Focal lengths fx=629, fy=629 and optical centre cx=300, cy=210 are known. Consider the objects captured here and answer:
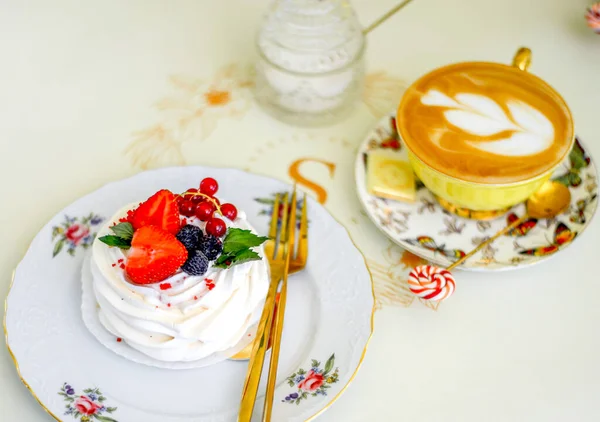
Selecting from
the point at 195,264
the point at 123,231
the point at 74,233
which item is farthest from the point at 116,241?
the point at 74,233

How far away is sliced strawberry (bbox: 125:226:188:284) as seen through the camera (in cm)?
91

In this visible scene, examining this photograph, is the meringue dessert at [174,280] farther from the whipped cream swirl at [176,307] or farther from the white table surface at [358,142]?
the white table surface at [358,142]

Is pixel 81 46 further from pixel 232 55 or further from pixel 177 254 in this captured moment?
pixel 177 254

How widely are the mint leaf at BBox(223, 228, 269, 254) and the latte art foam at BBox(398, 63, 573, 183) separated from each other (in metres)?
0.37

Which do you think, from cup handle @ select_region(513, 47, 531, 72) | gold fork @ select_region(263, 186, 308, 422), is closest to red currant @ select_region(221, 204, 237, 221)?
gold fork @ select_region(263, 186, 308, 422)

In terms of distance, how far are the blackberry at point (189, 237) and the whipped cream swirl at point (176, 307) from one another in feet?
0.14

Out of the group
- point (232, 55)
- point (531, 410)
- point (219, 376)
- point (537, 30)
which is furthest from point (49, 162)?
point (537, 30)

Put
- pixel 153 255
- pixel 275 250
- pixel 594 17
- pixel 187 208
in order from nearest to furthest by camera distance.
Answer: pixel 153 255 < pixel 187 208 < pixel 275 250 < pixel 594 17

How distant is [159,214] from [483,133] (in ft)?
2.08

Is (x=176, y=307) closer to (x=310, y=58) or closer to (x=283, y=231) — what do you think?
(x=283, y=231)

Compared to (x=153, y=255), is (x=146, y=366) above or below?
below

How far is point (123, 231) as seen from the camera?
96 centimetres

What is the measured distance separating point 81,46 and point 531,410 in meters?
1.31

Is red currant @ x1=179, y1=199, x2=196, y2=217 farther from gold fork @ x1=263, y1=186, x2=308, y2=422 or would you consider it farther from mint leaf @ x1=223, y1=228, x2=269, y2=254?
gold fork @ x1=263, y1=186, x2=308, y2=422
